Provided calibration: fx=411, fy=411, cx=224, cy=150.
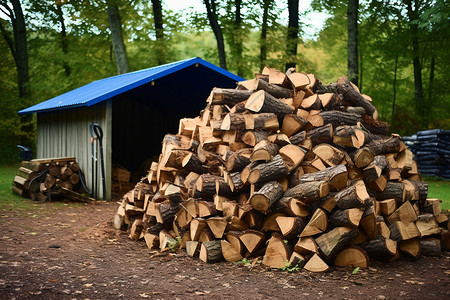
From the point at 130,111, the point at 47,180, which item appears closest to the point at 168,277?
the point at 47,180

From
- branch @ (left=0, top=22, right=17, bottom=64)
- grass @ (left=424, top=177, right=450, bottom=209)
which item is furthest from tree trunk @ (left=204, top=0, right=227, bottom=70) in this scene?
branch @ (left=0, top=22, right=17, bottom=64)

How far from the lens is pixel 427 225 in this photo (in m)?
5.45

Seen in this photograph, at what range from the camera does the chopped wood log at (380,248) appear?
4727 millimetres

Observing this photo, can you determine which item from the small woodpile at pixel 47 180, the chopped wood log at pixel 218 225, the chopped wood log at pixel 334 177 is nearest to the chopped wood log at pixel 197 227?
the chopped wood log at pixel 218 225

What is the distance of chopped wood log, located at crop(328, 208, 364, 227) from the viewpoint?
4500 mm

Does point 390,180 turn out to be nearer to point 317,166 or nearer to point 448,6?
point 317,166

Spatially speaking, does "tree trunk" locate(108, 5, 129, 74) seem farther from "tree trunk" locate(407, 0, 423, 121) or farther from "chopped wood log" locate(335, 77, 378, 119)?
"tree trunk" locate(407, 0, 423, 121)

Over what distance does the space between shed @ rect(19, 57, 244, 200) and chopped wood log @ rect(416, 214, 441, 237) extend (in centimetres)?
627

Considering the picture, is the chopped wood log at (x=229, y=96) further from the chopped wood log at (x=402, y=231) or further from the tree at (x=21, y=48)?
the tree at (x=21, y=48)

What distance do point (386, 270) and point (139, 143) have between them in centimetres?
1122

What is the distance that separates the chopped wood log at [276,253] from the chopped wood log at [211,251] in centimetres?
59

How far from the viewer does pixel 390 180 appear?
219 inches

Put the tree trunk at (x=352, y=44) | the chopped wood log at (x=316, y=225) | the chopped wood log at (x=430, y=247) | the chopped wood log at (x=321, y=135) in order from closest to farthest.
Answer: the chopped wood log at (x=316, y=225)
the chopped wood log at (x=430, y=247)
the chopped wood log at (x=321, y=135)
the tree trunk at (x=352, y=44)

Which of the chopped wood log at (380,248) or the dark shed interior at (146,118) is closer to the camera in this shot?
the chopped wood log at (380,248)
